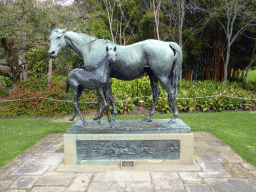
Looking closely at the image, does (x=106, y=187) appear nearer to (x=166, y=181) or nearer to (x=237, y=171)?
(x=166, y=181)

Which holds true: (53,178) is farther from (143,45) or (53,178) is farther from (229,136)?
(229,136)

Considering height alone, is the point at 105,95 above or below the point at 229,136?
above

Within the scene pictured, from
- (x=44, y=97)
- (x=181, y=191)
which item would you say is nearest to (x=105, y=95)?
(x=181, y=191)

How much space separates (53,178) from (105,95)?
1468 millimetres

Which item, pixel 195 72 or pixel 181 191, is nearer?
pixel 181 191

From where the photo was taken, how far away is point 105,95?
342cm

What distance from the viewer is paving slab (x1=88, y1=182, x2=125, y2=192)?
8.61ft

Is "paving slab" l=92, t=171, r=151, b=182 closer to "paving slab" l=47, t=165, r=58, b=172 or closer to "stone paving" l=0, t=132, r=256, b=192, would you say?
"stone paving" l=0, t=132, r=256, b=192

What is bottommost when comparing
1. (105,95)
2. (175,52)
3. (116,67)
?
(105,95)

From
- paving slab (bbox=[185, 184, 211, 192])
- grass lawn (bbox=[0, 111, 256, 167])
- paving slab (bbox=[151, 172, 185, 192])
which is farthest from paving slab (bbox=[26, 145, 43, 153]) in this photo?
paving slab (bbox=[185, 184, 211, 192])

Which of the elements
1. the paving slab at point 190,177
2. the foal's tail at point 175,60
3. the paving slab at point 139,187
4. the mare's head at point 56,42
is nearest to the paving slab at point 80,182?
the paving slab at point 139,187

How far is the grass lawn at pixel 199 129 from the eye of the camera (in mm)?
4074

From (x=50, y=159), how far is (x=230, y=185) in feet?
9.49

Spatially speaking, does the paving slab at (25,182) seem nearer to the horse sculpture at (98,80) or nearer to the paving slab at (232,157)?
the horse sculpture at (98,80)
